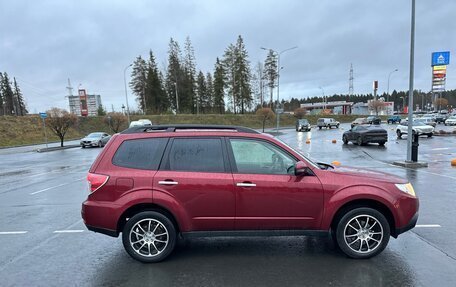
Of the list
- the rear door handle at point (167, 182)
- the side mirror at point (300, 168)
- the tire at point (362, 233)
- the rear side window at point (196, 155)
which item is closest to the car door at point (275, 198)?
the side mirror at point (300, 168)

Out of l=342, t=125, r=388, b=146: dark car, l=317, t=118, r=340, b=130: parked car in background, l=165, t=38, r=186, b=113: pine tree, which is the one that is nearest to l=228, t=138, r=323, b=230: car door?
l=342, t=125, r=388, b=146: dark car

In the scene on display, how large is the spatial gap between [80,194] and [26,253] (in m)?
4.49

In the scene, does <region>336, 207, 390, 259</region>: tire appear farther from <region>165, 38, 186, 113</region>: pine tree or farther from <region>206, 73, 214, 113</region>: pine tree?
<region>206, 73, 214, 113</region>: pine tree

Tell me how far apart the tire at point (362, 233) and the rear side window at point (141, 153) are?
2.68m

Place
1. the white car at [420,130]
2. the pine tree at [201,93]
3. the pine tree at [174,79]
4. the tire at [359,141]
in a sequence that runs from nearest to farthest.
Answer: the tire at [359,141] → the white car at [420,130] → the pine tree at [174,79] → the pine tree at [201,93]

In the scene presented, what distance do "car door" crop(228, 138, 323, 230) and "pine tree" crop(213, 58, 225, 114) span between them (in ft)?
259

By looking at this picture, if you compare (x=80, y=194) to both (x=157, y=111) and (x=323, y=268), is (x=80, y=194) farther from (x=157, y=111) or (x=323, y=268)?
(x=157, y=111)

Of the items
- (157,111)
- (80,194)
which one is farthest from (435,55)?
(80,194)

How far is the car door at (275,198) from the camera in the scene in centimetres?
428

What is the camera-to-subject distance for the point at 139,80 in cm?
7794

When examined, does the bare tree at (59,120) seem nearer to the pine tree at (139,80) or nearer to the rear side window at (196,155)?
the rear side window at (196,155)

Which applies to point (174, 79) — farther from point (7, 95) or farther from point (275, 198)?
point (275, 198)

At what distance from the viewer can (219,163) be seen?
4406mm

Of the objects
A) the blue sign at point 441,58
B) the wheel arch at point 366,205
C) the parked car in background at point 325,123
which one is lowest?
the parked car in background at point 325,123
